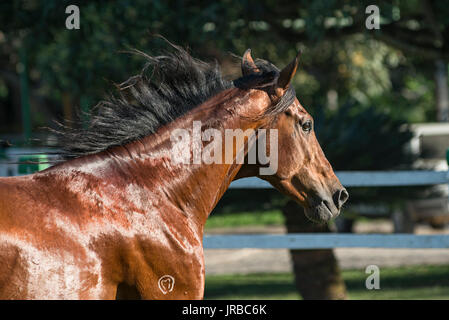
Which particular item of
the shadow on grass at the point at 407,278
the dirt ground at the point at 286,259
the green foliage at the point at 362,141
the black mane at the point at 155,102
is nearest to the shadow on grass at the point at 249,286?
the dirt ground at the point at 286,259

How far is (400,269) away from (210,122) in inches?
266

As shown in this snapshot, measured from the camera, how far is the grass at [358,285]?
7.32m

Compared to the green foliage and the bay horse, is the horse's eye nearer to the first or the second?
the bay horse

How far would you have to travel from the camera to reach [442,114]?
66.4ft

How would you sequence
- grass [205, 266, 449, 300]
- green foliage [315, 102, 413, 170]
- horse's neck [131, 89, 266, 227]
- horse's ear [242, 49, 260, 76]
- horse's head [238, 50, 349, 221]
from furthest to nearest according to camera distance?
grass [205, 266, 449, 300], green foliage [315, 102, 413, 170], horse's ear [242, 49, 260, 76], horse's head [238, 50, 349, 221], horse's neck [131, 89, 266, 227]

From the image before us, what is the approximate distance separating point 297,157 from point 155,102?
0.84 metres

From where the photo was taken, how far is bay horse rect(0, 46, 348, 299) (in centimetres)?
277

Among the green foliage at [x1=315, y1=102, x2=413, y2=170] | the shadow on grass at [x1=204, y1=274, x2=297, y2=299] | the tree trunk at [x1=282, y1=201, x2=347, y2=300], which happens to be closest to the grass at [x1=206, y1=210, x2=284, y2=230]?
the shadow on grass at [x1=204, y1=274, x2=297, y2=299]

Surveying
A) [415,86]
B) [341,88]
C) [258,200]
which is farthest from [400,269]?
[415,86]

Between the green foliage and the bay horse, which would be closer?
the bay horse

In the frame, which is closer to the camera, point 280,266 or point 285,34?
point 285,34

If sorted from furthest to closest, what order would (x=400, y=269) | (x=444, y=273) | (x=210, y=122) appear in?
(x=400, y=269)
(x=444, y=273)
(x=210, y=122)
